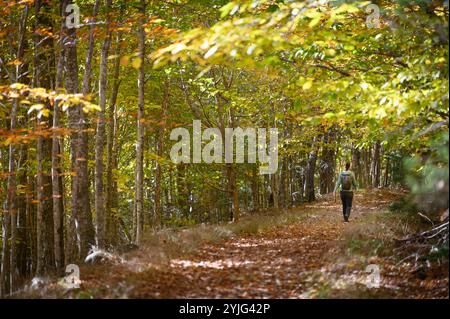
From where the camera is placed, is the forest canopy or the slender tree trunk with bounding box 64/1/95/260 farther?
the slender tree trunk with bounding box 64/1/95/260

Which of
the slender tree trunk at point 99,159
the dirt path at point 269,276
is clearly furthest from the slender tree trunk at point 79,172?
the dirt path at point 269,276

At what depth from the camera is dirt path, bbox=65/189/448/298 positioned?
620cm

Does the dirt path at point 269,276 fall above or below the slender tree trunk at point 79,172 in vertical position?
below

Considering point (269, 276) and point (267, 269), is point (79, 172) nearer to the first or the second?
point (267, 269)

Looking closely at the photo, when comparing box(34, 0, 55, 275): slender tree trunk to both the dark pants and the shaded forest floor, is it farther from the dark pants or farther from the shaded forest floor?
the dark pants

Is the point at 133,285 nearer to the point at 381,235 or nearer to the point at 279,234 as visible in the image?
the point at 381,235

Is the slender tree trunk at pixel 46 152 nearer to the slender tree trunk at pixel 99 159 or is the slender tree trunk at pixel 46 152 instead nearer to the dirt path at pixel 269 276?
the slender tree trunk at pixel 99 159

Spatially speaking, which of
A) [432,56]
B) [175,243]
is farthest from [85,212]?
[432,56]

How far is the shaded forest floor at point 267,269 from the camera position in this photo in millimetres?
6270

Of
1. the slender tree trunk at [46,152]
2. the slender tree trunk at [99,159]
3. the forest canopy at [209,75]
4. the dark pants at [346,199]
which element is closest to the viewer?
the forest canopy at [209,75]

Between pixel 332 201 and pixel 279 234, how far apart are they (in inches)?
470

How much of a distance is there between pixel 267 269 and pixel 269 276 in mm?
508

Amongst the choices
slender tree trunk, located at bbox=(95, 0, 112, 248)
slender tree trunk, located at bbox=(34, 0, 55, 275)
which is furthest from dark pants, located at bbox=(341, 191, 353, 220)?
slender tree trunk, located at bbox=(34, 0, 55, 275)

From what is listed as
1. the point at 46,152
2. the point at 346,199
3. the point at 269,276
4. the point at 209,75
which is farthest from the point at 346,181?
the point at 46,152
